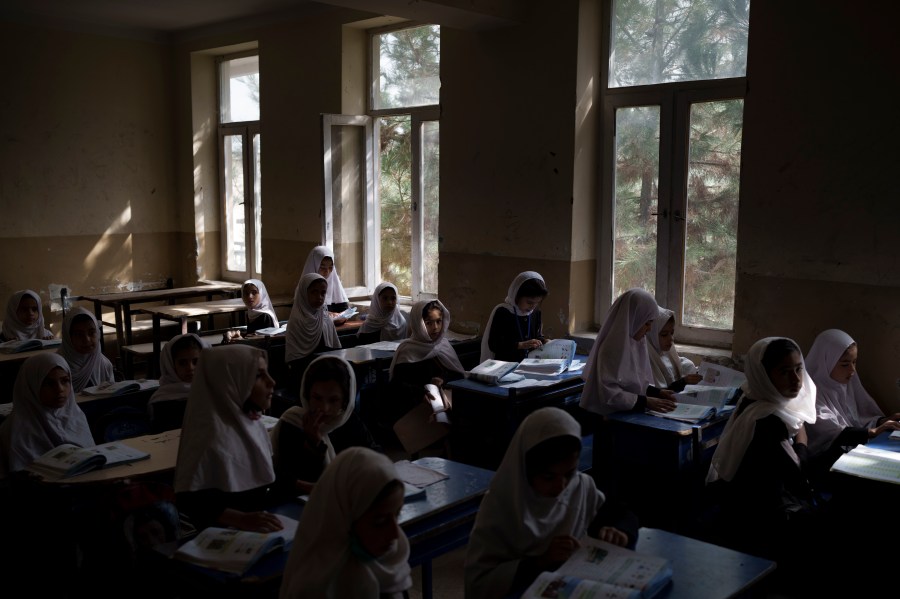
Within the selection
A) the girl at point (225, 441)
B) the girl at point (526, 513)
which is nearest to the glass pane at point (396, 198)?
the girl at point (225, 441)

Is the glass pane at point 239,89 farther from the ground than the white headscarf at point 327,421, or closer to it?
farther from the ground

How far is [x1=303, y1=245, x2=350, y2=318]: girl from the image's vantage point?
7.43m

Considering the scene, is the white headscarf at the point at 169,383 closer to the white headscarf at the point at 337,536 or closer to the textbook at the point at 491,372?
the textbook at the point at 491,372

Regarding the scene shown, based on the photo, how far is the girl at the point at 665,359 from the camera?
15.5 feet

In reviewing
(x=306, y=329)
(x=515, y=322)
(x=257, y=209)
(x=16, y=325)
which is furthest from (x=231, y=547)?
(x=257, y=209)

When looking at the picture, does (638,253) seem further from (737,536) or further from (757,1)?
(737,536)

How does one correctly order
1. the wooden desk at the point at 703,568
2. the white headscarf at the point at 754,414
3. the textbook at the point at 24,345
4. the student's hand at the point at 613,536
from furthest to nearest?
the textbook at the point at 24,345 < the white headscarf at the point at 754,414 < the student's hand at the point at 613,536 < the wooden desk at the point at 703,568

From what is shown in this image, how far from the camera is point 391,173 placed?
25.9ft

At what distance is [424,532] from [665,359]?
262cm

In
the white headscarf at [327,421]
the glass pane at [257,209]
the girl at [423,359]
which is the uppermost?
the glass pane at [257,209]

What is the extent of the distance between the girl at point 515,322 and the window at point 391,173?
1.95 metres

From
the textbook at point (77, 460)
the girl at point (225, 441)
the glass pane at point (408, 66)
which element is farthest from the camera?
the glass pane at point (408, 66)

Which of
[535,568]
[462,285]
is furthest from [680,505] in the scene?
[462,285]

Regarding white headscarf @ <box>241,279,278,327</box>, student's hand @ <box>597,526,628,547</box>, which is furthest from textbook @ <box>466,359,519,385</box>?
white headscarf @ <box>241,279,278,327</box>
